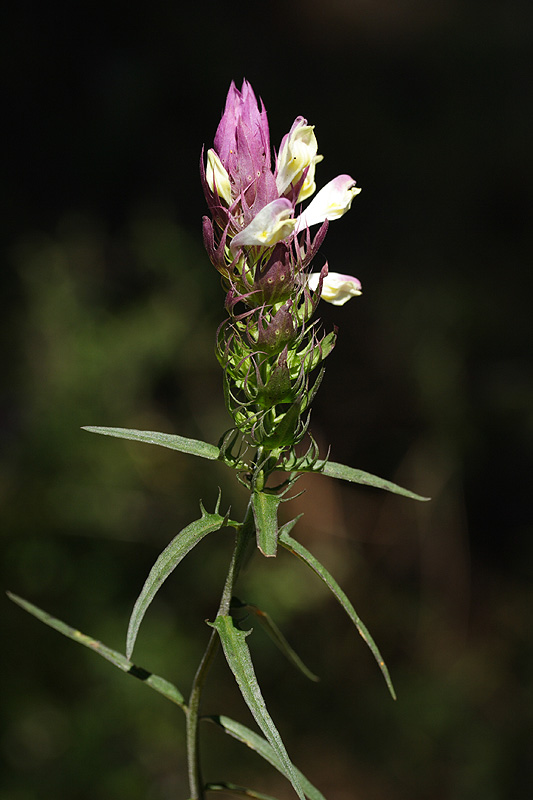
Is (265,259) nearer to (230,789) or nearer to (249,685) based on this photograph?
(249,685)

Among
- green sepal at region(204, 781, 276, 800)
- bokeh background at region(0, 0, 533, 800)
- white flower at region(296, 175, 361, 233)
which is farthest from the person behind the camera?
bokeh background at region(0, 0, 533, 800)

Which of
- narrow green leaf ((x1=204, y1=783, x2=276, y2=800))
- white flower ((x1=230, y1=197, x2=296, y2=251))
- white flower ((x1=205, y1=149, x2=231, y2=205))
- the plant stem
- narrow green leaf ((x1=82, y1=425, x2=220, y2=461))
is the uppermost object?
white flower ((x1=205, y1=149, x2=231, y2=205))

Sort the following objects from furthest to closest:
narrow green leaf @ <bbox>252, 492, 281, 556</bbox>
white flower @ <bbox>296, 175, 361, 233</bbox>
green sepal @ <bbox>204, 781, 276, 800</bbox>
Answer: green sepal @ <bbox>204, 781, 276, 800</bbox> < white flower @ <bbox>296, 175, 361, 233</bbox> < narrow green leaf @ <bbox>252, 492, 281, 556</bbox>

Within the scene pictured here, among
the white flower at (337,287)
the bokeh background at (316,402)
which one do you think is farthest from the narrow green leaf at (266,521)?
the bokeh background at (316,402)

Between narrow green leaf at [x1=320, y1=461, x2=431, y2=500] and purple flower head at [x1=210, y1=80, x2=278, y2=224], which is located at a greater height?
purple flower head at [x1=210, y1=80, x2=278, y2=224]

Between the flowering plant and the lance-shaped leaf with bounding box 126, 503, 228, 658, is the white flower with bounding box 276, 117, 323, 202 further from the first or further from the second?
the lance-shaped leaf with bounding box 126, 503, 228, 658

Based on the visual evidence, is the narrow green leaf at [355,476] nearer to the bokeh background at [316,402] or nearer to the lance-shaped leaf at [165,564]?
the lance-shaped leaf at [165,564]

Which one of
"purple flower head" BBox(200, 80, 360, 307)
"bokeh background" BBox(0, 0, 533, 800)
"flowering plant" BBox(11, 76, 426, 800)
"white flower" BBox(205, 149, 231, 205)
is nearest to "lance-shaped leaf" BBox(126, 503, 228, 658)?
"flowering plant" BBox(11, 76, 426, 800)

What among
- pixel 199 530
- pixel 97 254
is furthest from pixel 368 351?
pixel 199 530

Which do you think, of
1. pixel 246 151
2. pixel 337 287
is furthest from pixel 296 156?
pixel 337 287
